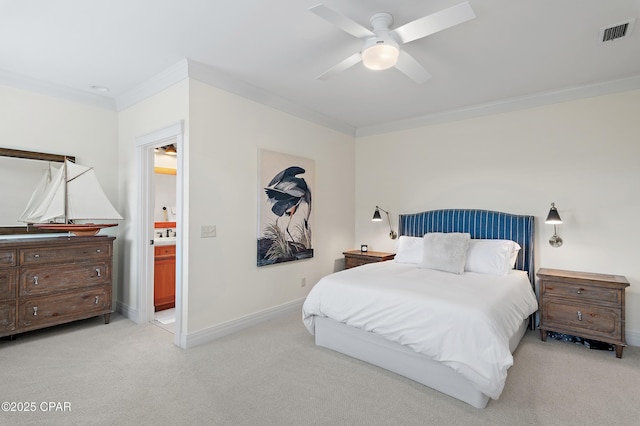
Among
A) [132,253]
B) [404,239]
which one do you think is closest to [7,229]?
[132,253]

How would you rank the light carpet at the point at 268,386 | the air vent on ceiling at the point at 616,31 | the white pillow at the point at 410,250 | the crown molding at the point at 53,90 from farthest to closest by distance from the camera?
the white pillow at the point at 410,250
the crown molding at the point at 53,90
the air vent on ceiling at the point at 616,31
the light carpet at the point at 268,386

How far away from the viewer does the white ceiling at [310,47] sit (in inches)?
86.5

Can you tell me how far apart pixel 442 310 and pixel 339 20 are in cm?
208

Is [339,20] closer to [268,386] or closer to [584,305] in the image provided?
[268,386]

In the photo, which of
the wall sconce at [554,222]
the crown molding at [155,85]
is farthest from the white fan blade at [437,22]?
the wall sconce at [554,222]

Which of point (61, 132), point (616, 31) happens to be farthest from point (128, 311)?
point (616, 31)

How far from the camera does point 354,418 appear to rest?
6.61 feet

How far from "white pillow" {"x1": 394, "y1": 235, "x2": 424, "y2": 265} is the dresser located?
3.47 meters

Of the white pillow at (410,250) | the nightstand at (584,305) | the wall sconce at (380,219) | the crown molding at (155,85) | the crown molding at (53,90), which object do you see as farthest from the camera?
the wall sconce at (380,219)

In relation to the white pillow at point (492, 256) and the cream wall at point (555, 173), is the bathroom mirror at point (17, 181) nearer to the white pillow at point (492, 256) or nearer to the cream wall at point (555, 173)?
the cream wall at point (555, 173)

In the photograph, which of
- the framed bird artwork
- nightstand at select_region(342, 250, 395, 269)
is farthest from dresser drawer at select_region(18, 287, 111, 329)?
nightstand at select_region(342, 250, 395, 269)

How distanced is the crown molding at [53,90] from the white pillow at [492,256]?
4.73 metres

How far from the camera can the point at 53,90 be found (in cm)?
353

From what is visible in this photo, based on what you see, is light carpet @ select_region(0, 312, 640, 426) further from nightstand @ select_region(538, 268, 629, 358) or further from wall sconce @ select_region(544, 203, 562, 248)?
wall sconce @ select_region(544, 203, 562, 248)
